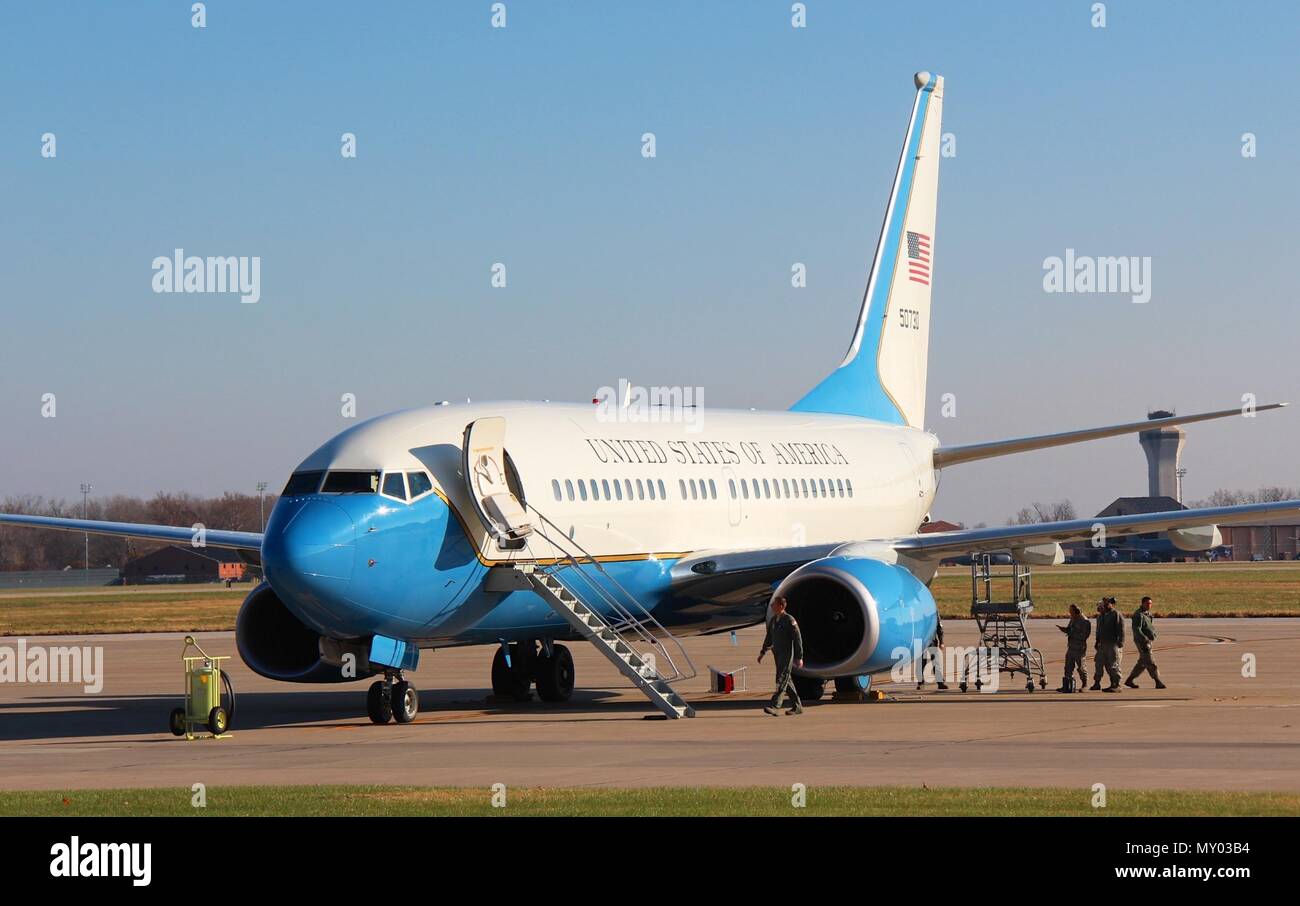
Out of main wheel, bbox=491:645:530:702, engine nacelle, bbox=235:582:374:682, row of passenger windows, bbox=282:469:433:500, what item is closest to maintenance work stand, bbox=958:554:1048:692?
main wheel, bbox=491:645:530:702

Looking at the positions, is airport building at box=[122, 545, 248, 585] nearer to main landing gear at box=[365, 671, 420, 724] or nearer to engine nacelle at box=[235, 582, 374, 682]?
engine nacelle at box=[235, 582, 374, 682]

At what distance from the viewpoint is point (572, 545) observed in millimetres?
24484

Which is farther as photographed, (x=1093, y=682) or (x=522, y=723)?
(x=1093, y=682)

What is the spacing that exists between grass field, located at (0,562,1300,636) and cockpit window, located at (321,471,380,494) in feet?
118

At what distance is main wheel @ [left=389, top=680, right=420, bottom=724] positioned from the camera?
23.1m

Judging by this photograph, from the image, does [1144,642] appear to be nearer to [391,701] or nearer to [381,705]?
[391,701]

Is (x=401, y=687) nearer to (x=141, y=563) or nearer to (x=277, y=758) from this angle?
(x=277, y=758)

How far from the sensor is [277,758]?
19.2 metres

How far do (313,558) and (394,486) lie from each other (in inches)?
65.7

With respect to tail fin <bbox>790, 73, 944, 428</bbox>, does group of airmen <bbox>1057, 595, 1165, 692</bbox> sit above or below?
below

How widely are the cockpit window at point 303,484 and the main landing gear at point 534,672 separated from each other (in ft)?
18.6

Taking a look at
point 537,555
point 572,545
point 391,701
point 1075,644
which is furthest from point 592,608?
point 1075,644
